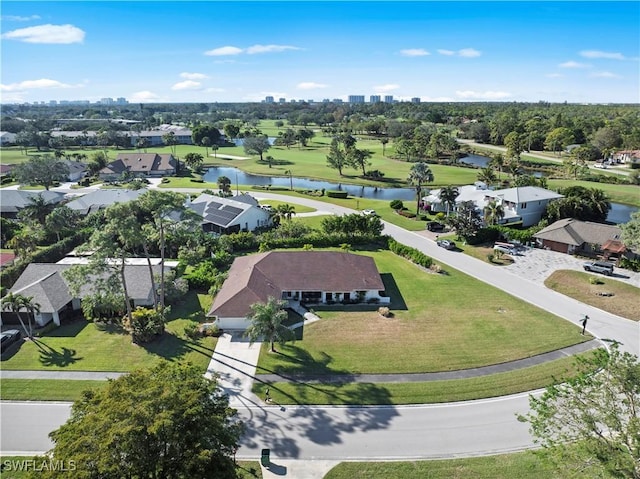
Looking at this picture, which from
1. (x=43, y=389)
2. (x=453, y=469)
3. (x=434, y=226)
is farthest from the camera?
(x=434, y=226)

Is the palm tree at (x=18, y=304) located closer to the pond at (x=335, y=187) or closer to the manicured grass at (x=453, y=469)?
the manicured grass at (x=453, y=469)

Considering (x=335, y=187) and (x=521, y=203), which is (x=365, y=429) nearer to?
(x=521, y=203)

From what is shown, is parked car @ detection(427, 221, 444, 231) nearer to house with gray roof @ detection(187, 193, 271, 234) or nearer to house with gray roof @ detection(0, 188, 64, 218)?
house with gray roof @ detection(187, 193, 271, 234)

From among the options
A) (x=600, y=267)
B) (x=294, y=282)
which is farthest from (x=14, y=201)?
(x=600, y=267)

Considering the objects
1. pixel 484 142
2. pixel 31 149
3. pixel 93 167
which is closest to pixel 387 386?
pixel 93 167

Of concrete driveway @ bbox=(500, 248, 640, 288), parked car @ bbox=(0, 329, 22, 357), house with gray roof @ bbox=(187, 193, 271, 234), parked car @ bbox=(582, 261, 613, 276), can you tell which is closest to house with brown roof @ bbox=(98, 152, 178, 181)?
house with gray roof @ bbox=(187, 193, 271, 234)

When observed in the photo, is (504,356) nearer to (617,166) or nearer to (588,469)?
(588,469)

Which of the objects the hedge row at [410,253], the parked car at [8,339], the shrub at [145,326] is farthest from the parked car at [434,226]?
the parked car at [8,339]
